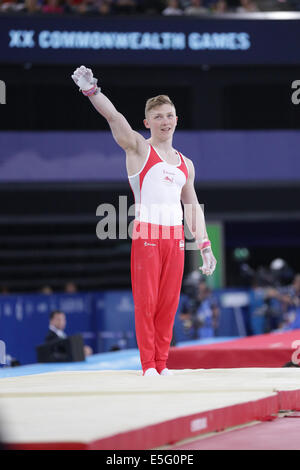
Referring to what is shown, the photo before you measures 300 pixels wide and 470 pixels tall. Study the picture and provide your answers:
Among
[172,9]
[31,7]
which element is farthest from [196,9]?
[31,7]

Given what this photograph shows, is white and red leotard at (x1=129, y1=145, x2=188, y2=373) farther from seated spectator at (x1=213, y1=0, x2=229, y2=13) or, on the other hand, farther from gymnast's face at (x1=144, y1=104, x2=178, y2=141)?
seated spectator at (x1=213, y1=0, x2=229, y2=13)

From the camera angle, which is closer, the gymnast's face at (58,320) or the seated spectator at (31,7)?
the gymnast's face at (58,320)

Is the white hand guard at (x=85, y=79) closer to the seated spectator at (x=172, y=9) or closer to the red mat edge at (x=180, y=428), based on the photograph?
the red mat edge at (x=180, y=428)

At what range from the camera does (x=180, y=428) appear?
10.1 feet

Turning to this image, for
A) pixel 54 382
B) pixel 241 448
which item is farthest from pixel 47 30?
pixel 241 448

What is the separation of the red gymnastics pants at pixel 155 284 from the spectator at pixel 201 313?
30.5 feet

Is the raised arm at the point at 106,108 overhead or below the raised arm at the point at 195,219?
overhead

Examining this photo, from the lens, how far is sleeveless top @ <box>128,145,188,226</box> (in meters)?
5.25

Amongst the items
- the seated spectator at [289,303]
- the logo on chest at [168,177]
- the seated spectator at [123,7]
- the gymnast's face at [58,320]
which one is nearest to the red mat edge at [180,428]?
the logo on chest at [168,177]

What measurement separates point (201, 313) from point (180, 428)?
41.6 ft

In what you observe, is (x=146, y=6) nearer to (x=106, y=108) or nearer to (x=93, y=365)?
(x=93, y=365)

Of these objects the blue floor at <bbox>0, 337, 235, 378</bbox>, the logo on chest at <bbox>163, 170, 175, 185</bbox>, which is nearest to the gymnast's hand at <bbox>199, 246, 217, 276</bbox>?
the logo on chest at <bbox>163, 170, 175, 185</bbox>

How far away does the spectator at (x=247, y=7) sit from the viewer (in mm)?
18219
